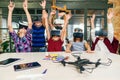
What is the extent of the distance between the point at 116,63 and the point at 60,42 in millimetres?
1208

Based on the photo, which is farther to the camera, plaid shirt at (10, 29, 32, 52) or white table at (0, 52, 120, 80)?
plaid shirt at (10, 29, 32, 52)

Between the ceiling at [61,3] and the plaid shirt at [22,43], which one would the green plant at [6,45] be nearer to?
the ceiling at [61,3]

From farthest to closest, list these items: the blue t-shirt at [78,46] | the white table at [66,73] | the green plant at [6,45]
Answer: the green plant at [6,45] → the blue t-shirt at [78,46] → the white table at [66,73]

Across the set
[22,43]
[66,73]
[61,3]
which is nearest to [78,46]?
[22,43]

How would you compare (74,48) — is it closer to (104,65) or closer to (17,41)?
(17,41)

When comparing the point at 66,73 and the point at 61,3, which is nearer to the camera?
the point at 66,73

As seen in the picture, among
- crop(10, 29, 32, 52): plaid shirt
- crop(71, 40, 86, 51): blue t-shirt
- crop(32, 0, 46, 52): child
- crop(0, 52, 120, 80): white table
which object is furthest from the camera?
crop(32, 0, 46, 52): child

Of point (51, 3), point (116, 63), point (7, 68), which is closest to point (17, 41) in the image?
point (7, 68)

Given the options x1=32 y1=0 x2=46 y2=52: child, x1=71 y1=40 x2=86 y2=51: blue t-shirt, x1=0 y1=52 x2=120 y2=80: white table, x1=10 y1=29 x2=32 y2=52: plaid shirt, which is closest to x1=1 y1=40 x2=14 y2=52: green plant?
x1=32 y1=0 x2=46 y2=52: child

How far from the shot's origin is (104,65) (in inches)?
48.8

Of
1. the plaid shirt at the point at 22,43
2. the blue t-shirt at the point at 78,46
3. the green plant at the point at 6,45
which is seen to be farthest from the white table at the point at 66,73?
the green plant at the point at 6,45

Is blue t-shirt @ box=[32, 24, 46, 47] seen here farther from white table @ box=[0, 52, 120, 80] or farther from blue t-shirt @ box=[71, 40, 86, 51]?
white table @ box=[0, 52, 120, 80]

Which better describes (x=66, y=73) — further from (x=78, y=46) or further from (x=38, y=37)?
(x=38, y=37)

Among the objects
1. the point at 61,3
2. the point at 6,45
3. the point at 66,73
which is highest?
the point at 61,3
